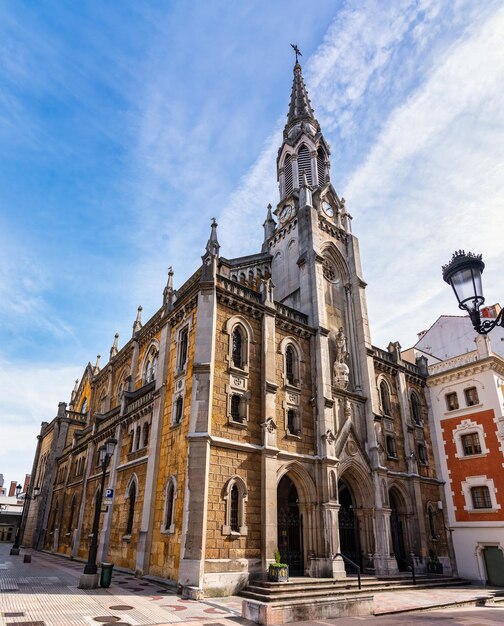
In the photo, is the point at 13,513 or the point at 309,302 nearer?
the point at 309,302

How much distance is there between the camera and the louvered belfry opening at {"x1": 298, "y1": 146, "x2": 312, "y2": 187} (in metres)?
31.9

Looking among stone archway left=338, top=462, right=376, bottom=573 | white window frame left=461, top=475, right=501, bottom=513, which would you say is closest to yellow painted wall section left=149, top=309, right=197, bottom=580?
stone archway left=338, top=462, right=376, bottom=573

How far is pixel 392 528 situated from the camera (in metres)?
24.2

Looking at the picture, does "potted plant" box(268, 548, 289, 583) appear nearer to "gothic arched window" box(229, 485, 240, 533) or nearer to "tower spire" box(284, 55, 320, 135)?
"gothic arched window" box(229, 485, 240, 533)

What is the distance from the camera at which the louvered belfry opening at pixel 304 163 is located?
105ft

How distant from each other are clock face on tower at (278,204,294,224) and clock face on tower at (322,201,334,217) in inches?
88.6

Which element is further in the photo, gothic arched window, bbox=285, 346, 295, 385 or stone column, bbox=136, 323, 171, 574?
gothic arched window, bbox=285, 346, 295, 385

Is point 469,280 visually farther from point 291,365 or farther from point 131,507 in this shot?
point 131,507

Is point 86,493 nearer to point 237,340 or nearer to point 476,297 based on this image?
point 237,340

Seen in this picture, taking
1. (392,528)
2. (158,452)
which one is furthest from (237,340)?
(392,528)

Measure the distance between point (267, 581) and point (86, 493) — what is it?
18.1 m

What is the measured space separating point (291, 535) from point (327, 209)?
20771mm

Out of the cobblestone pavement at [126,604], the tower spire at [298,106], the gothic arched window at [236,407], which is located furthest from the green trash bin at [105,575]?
the tower spire at [298,106]

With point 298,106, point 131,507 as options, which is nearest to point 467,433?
point 131,507
